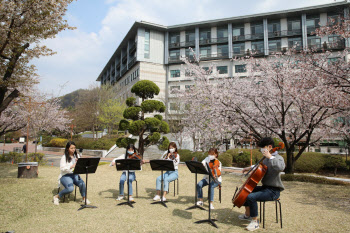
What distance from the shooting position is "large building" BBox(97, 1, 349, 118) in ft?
125

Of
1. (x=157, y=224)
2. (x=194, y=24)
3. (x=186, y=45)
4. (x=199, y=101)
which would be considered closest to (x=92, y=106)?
(x=186, y=45)

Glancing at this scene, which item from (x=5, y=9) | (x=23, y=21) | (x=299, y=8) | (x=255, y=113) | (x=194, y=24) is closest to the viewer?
(x=5, y=9)

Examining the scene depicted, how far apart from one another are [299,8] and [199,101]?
118ft

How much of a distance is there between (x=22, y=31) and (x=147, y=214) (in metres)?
8.66

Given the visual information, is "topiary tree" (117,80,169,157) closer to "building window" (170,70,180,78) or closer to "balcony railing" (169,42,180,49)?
"building window" (170,70,180,78)

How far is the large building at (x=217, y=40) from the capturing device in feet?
125

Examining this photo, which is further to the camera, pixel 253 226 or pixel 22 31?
pixel 22 31

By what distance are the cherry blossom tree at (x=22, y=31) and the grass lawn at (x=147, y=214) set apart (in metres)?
5.21

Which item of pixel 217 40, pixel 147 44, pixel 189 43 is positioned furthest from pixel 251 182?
pixel 147 44

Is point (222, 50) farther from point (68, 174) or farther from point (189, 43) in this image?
point (68, 174)

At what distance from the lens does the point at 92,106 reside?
126 feet

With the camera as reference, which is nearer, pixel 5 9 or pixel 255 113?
pixel 5 9

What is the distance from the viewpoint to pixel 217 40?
4216cm

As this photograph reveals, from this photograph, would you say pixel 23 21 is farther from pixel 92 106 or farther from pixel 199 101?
pixel 92 106
